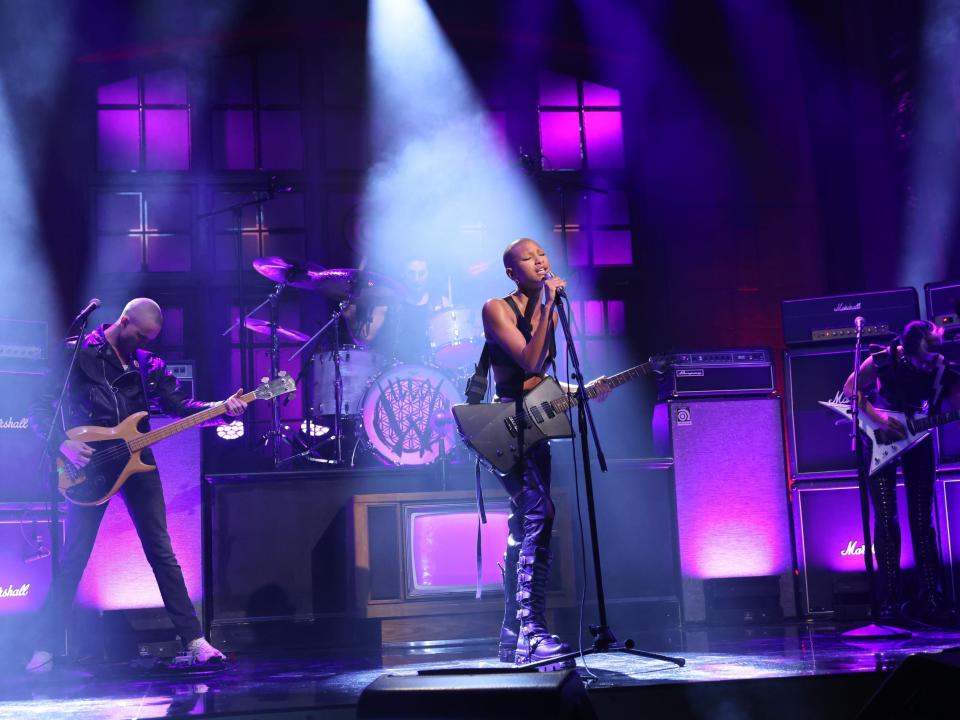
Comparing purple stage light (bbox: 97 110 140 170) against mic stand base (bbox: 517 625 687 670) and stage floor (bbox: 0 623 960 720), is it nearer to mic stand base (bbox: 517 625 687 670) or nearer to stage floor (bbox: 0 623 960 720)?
stage floor (bbox: 0 623 960 720)

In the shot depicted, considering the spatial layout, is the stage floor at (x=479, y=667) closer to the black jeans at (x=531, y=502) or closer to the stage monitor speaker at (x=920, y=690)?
the black jeans at (x=531, y=502)

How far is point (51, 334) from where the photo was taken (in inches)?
338

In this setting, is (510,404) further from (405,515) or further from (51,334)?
(51,334)

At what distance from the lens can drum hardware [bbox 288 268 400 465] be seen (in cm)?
741

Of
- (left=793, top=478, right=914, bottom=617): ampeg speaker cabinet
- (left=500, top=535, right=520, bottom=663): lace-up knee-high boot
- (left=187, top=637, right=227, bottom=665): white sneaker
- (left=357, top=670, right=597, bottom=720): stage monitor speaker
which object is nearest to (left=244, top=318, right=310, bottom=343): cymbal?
(left=187, top=637, right=227, bottom=665): white sneaker

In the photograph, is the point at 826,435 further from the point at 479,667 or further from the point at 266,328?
the point at 266,328

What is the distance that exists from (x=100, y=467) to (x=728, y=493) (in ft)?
13.1

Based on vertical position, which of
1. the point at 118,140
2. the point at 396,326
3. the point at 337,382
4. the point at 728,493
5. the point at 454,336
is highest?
the point at 118,140

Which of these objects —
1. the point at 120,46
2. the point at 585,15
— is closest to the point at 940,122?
the point at 585,15

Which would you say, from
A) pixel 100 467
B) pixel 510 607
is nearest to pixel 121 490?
pixel 100 467

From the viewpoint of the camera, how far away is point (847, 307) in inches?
274

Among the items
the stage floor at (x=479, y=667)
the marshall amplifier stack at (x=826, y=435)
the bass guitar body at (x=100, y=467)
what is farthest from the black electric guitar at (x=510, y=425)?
the marshall amplifier stack at (x=826, y=435)

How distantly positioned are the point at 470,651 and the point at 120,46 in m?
6.42

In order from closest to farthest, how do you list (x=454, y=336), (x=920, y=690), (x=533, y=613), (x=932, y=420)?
(x=920, y=690) → (x=533, y=613) → (x=932, y=420) → (x=454, y=336)
